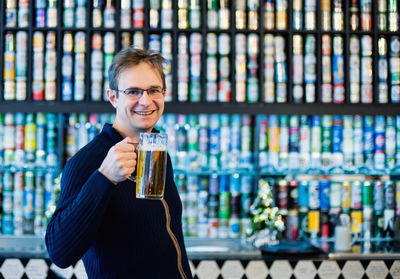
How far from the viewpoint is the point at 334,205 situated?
12.1 ft

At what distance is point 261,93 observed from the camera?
3.60m

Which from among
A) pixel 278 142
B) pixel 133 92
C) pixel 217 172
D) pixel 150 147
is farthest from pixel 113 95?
pixel 278 142

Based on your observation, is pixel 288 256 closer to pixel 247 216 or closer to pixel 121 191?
pixel 247 216

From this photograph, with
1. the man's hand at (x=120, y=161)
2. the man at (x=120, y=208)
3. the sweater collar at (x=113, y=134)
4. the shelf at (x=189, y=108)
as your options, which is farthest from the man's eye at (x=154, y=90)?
the shelf at (x=189, y=108)

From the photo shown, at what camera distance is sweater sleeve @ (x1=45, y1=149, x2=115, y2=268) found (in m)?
1.15

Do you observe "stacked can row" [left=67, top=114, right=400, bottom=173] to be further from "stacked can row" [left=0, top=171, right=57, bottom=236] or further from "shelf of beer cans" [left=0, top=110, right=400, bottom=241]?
"stacked can row" [left=0, top=171, right=57, bottom=236]

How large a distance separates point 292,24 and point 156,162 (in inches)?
103

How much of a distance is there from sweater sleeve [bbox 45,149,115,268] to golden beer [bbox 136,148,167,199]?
10 centimetres

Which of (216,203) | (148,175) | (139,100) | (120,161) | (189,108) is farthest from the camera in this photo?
(216,203)

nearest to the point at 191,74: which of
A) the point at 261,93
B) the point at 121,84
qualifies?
the point at 261,93

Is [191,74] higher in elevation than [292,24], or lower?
lower

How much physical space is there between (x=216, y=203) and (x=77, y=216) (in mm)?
2533

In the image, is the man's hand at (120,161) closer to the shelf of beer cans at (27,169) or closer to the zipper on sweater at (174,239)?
the zipper on sweater at (174,239)

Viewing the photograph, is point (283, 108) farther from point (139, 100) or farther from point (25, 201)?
point (139, 100)
